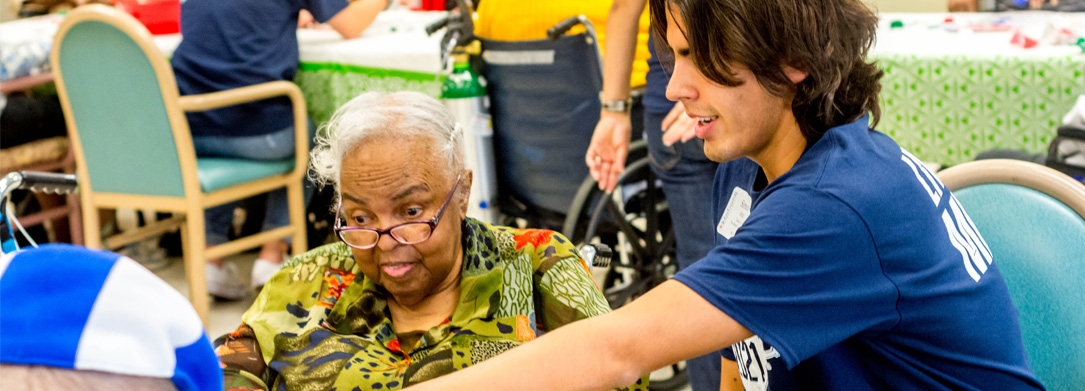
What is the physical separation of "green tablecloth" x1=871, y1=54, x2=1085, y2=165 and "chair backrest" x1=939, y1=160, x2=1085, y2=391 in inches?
47.1

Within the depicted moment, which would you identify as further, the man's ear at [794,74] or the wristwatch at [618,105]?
the wristwatch at [618,105]

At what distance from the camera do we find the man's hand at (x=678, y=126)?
6.72ft

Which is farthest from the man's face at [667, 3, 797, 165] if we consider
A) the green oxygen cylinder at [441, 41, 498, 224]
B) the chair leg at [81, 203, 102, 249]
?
the chair leg at [81, 203, 102, 249]

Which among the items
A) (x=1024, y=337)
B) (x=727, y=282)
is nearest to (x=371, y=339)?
(x=727, y=282)

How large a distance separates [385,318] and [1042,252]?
36.4 inches

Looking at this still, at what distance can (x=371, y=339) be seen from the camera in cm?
149

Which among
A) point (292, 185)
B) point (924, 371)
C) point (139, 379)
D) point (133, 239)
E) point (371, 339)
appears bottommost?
point (133, 239)

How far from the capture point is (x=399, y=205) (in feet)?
4.79

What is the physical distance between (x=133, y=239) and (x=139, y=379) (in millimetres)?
3374

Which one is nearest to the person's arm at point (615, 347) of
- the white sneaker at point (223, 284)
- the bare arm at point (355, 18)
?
the bare arm at point (355, 18)

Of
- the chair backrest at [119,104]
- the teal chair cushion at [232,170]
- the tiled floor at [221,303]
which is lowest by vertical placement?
the tiled floor at [221,303]

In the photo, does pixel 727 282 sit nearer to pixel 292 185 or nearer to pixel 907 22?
pixel 907 22

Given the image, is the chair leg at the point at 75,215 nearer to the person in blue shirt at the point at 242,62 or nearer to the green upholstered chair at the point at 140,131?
the green upholstered chair at the point at 140,131

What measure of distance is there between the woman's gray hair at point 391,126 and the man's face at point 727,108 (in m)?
0.42
